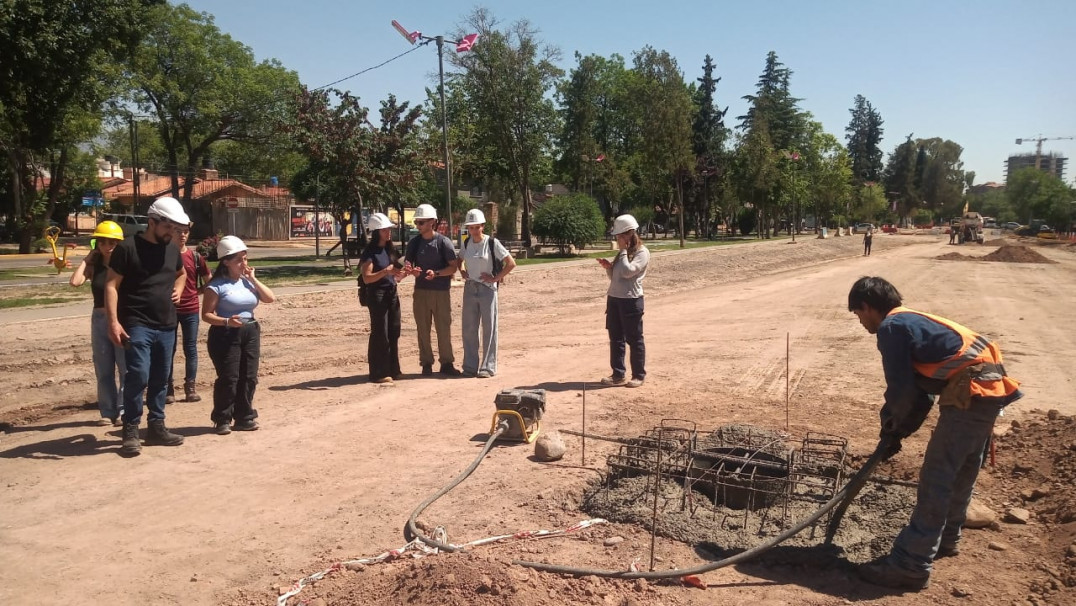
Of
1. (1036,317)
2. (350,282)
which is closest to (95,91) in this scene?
(350,282)

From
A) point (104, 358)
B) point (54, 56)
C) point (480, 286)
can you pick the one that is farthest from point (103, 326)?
point (54, 56)

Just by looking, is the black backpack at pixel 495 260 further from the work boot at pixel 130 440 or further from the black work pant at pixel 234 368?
the work boot at pixel 130 440

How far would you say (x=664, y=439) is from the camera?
6.18 metres

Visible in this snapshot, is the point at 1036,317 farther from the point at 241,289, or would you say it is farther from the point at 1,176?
the point at 1,176

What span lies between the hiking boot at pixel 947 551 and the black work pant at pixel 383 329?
19.4 feet

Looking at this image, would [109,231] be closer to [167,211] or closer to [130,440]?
[167,211]

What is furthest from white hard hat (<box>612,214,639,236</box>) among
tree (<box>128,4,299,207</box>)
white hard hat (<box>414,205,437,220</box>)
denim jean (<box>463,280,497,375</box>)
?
tree (<box>128,4,299,207</box>)

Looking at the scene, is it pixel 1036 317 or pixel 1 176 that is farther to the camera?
pixel 1 176

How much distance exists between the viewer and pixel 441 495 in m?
5.09

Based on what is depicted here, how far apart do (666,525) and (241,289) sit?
431cm

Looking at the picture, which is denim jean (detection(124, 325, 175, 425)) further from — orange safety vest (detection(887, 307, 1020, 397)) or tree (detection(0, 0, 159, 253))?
tree (detection(0, 0, 159, 253))

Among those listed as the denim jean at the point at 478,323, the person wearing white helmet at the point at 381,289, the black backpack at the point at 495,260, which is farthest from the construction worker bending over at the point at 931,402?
the person wearing white helmet at the point at 381,289

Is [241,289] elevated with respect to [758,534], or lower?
elevated

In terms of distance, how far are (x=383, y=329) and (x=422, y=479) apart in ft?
10.8
